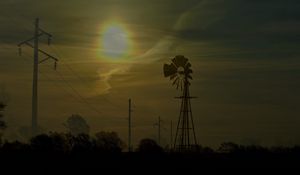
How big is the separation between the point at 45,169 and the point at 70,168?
79.0 inches

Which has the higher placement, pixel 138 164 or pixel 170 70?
pixel 170 70

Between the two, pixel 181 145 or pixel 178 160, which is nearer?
pixel 178 160

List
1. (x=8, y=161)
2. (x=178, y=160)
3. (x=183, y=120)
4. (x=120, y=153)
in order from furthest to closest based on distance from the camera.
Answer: (x=183, y=120), (x=120, y=153), (x=178, y=160), (x=8, y=161)

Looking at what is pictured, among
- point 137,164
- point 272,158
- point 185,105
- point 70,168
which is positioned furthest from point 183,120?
point 70,168

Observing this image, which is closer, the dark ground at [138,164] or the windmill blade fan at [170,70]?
the dark ground at [138,164]

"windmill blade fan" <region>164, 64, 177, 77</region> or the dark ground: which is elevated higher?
"windmill blade fan" <region>164, 64, 177, 77</region>

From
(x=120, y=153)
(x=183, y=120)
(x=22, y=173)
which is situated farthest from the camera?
(x=183, y=120)

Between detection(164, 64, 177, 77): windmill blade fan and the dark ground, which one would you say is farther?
detection(164, 64, 177, 77): windmill blade fan

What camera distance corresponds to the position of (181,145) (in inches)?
3157

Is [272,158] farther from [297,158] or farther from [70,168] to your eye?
[70,168]

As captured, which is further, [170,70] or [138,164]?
[170,70]

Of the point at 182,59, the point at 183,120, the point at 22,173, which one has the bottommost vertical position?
the point at 22,173

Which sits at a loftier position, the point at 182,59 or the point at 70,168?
the point at 182,59

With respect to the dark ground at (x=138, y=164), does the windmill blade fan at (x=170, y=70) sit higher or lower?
higher
